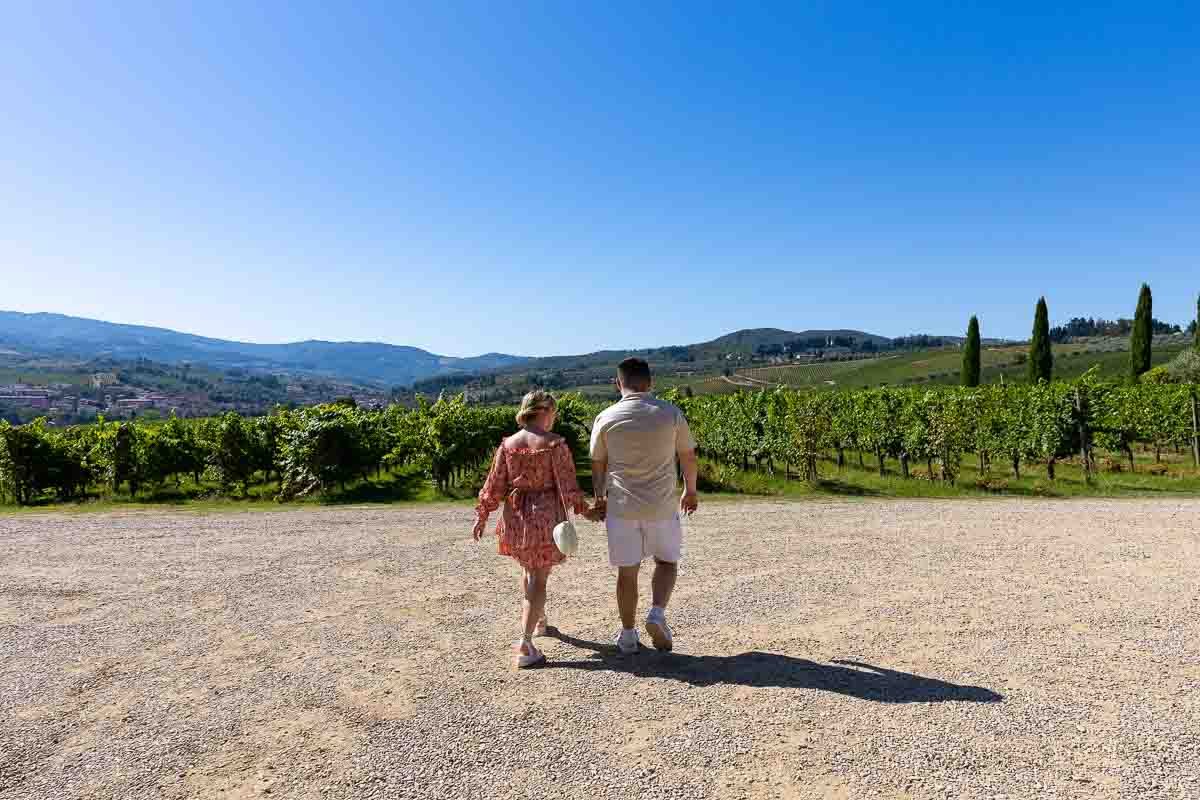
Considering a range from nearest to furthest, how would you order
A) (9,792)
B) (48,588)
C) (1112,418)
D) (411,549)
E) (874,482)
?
(9,792) → (48,588) → (411,549) → (874,482) → (1112,418)

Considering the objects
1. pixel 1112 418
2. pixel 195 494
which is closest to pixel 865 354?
pixel 1112 418

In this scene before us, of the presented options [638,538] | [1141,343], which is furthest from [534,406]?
[1141,343]

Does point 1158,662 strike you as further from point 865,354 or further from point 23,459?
point 865,354

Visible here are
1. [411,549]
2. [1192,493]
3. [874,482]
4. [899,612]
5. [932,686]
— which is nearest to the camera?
[932,686]

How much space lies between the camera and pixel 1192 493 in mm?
15570

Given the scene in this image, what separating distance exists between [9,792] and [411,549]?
239 inches

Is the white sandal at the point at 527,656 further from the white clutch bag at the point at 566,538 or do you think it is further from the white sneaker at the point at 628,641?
the white clutch bag at the point at 566,538

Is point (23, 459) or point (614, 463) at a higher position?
point (614, 463)

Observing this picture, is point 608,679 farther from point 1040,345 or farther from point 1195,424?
point 1040,345

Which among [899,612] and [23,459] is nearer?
[899,612]

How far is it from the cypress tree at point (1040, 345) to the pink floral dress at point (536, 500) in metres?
62.2

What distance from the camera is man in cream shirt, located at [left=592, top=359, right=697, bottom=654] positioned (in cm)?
514

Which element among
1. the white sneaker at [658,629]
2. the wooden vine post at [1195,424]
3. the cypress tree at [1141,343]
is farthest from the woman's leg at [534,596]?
the cypress tree at [1141,343]

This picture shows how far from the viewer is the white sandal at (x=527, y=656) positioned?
17.4 feet
